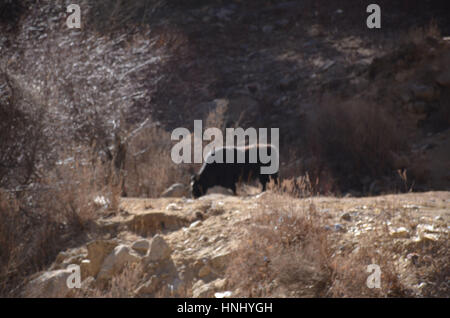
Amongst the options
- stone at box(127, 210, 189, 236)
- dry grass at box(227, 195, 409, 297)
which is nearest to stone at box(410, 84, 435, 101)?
dry grass at box(227, 195, 409, 297)

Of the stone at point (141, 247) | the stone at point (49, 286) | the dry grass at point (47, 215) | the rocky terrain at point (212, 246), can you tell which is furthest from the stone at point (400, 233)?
the dry grass at point (47, 215)

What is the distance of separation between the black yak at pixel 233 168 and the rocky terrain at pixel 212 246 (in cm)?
227

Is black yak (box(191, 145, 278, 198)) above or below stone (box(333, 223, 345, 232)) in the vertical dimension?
above

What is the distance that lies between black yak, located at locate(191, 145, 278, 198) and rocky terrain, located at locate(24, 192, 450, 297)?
2.27 meters

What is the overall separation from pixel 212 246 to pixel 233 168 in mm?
3262

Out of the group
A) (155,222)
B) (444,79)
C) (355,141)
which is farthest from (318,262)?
(444,79)

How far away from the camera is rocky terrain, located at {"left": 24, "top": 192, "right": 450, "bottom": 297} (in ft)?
11.3

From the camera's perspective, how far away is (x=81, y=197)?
4.71 metres

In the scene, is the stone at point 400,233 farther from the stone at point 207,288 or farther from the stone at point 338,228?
the stone at point 207,288

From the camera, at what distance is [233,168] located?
23.6 ft

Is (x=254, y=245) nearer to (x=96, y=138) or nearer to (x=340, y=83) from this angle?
(x=96, y=138)

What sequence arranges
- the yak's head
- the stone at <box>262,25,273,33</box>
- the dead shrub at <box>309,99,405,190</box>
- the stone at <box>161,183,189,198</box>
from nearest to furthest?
the stone at <box>161,183,189,198</box>, the yak's head, the dead shrub at <box>309,99,405,190</box>, the stone at <box>262,25,273,33</box>

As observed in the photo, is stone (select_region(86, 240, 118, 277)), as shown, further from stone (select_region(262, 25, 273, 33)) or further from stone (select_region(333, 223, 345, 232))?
stone (select_region(262, 25, 273, 33))
